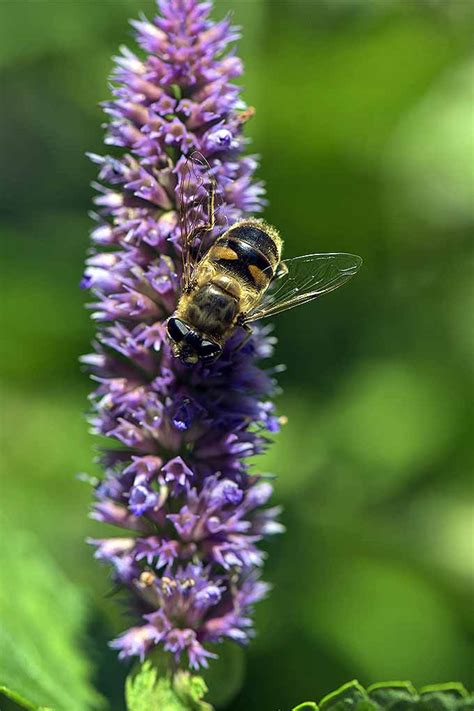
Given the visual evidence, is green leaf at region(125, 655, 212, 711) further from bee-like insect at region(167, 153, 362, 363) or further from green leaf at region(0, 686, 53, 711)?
bee-like insect at region(167, 153, 362, 363)

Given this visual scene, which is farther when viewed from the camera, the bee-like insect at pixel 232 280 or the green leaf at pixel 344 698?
the bee-like insect at pixel 232 280

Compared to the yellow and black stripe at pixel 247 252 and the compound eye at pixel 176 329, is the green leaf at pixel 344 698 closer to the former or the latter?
the compound eye at pixel 176 329

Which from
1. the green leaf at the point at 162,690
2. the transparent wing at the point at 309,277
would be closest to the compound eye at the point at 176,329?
the transparent wing at the point at 309,277

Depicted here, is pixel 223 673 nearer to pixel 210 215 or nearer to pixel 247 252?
pixel 247 252

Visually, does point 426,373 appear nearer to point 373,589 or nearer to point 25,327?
point 373,589

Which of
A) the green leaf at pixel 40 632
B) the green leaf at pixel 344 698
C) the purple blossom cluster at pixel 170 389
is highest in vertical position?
the purple blossom cluster at pixel 170 389

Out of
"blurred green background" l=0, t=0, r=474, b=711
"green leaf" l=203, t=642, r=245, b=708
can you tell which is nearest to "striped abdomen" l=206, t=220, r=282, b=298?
"green leaf" l=203, t=642, r=245, b=708

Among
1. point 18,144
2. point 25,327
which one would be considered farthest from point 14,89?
point 25,327
